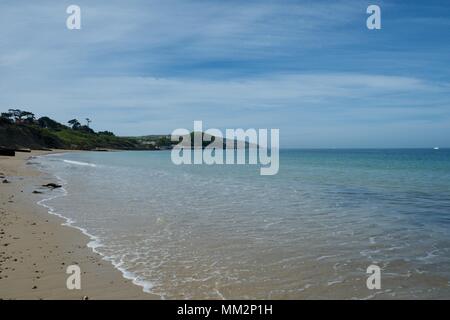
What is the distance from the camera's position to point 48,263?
10570mm

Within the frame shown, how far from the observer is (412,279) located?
401 inches

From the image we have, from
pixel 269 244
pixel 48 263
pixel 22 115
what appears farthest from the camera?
pixel 22 115

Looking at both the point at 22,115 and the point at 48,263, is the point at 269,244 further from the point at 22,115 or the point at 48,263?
the point at 22,115

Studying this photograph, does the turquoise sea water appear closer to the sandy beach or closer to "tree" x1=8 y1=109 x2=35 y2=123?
the sandy beach

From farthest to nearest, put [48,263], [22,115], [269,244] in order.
→ [22,115] → [269,244] → [48,263]

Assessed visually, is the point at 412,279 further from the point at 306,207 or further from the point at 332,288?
the point at 306,207

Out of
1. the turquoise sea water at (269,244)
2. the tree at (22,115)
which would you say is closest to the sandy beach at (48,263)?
the turquoise sea water at (269,244)

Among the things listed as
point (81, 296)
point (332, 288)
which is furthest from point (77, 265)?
point (332, 288)

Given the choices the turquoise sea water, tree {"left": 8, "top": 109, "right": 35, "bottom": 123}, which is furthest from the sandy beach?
tree {"left": 8, "top": 109, "right": 35, "bottom": 123}

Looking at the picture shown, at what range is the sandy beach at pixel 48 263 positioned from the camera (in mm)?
8594

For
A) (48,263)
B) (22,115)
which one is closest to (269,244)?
(48,263)

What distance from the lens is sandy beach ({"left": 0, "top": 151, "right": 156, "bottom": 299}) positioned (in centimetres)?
859
